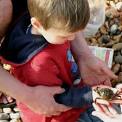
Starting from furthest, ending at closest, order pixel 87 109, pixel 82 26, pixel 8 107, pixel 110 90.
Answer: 1. pixel 8 107
2. pixel 87 109
3. pixel 110 90
4. pixel 82 26

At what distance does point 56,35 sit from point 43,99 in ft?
0.74

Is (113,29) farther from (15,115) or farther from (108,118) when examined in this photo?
(108,118)

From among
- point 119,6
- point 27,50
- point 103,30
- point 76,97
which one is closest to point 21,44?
point 27,50

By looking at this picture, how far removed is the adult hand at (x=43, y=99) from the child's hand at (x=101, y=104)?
115mm

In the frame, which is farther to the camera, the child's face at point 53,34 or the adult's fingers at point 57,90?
the adult's fingers at point 57,90

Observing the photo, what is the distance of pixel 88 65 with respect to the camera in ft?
5.79

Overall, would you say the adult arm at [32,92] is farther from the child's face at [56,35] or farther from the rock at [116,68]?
the rock at [116,68]

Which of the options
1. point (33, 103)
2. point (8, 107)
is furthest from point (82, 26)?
point (8, 107)

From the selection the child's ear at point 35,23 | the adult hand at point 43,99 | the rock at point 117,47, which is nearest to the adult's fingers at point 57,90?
the adult hand at point 43,99

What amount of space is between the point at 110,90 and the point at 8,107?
2.34 ft

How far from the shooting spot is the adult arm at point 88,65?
176cm

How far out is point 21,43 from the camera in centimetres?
157

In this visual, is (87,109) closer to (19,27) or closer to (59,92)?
(59,92)

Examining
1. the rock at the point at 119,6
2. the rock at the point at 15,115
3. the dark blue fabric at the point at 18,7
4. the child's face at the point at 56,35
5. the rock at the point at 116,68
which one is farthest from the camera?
the rock at the point at 119,6
